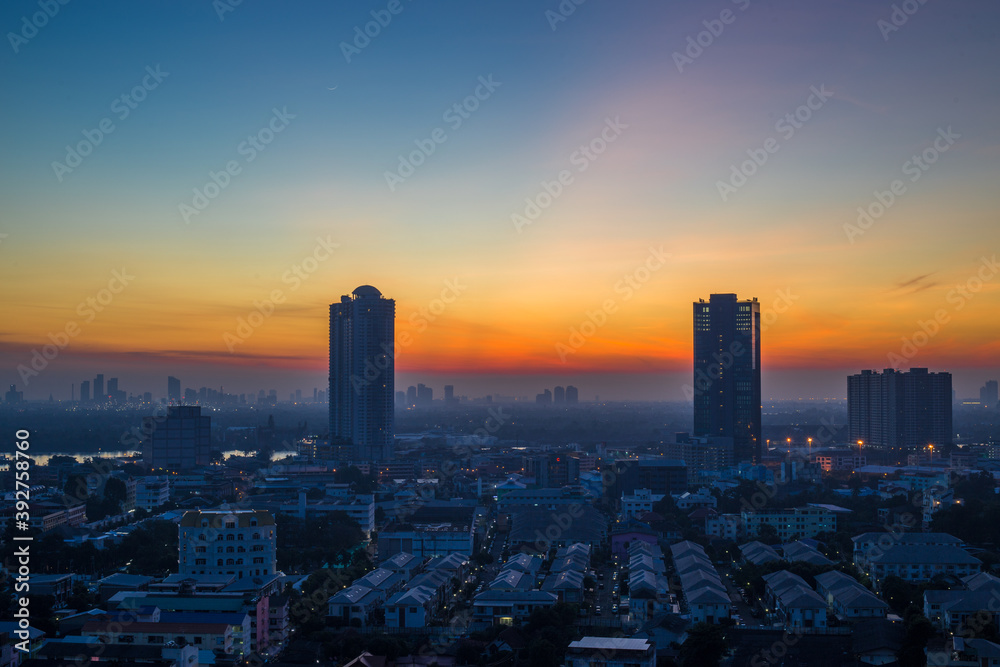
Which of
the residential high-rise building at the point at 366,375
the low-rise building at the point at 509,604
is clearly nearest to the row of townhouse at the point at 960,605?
the low-rise building at the point at 509,604

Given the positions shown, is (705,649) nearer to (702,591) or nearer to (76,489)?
(702,591)

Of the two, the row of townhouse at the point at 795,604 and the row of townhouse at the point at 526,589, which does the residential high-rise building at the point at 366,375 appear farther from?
the row of townhouse at the point at 795,604

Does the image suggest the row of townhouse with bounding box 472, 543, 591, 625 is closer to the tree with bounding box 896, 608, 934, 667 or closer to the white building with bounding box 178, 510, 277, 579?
the white building with bounding box 178, 510, 277, 579

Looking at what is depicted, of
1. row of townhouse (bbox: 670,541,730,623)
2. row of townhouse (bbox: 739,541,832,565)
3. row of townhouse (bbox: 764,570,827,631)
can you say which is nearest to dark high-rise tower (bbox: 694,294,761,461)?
row of townhouse (bbox: 739,541,832,565)

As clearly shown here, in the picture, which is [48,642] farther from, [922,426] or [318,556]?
[922,426]

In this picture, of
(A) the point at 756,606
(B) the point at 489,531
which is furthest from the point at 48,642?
(B) the point at 489,531
